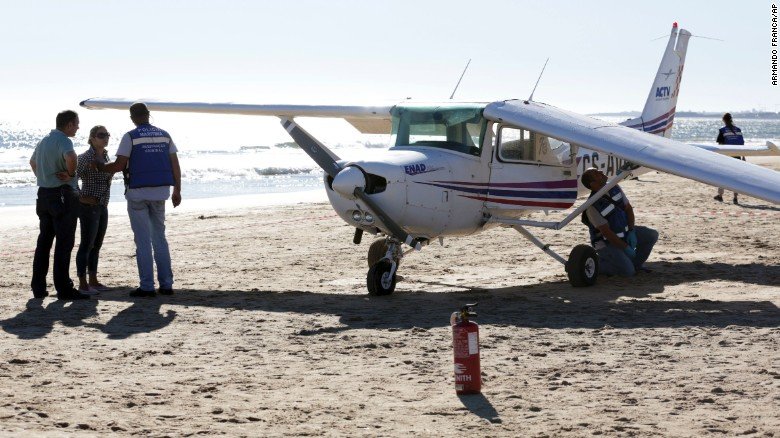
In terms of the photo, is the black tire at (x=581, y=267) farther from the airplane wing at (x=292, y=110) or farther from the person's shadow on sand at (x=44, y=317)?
the person's shadow on sand at (x=44, y=317)

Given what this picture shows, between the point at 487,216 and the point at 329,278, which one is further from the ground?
the point at 487,216

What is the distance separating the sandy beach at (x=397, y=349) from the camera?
6.26m

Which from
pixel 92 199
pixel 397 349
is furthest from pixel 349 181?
pixel 92 199

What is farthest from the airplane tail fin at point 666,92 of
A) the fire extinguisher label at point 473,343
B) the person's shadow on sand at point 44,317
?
the fire extinguisher label at point 473,343

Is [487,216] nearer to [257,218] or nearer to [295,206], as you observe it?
[257,218]

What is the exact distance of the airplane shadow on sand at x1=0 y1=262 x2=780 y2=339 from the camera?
920cm

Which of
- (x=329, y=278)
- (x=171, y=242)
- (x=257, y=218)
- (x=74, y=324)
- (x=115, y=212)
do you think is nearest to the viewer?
(x=74, y=324)

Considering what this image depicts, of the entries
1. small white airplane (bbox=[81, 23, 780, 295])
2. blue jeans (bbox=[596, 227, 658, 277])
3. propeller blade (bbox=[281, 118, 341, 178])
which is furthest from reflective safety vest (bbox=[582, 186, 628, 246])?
propeller blade (bbox=[281, 118, 341, 178])

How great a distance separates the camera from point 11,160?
169ft

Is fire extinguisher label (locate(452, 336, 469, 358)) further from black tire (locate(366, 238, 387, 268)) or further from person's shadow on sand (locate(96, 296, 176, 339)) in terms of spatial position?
black tire (locate(366, 238, 387, 268))

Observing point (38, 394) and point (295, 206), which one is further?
point (295, 206)

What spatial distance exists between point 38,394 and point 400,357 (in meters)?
2.52

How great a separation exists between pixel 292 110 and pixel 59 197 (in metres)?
3.76

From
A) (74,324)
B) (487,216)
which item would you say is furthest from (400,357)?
(487,216)
